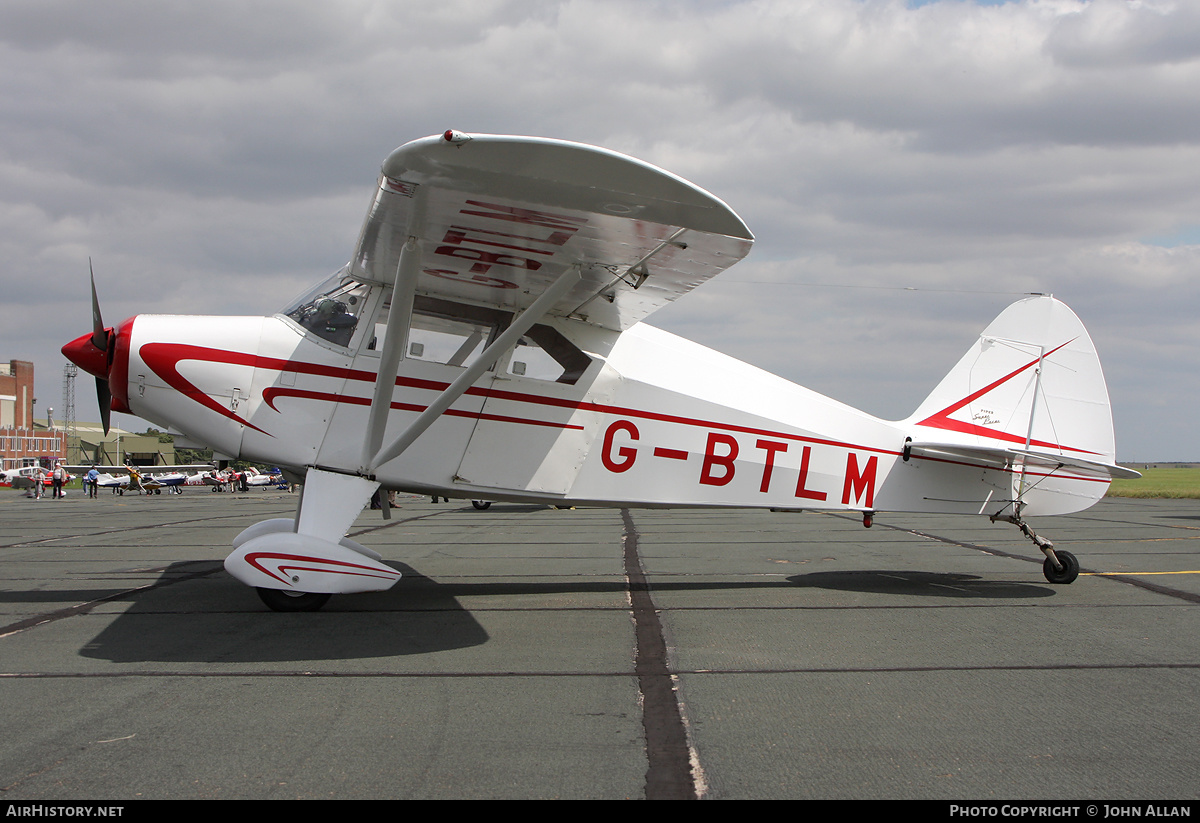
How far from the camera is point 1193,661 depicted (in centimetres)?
513

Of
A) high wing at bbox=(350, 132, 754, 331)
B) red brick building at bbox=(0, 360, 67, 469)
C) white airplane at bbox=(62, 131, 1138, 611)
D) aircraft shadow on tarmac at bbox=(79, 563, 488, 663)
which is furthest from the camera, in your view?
red brick building at bbox=(0, 360, 67, 469)

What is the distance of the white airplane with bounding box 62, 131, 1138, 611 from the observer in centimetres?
592

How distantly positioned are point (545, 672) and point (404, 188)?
310 cm

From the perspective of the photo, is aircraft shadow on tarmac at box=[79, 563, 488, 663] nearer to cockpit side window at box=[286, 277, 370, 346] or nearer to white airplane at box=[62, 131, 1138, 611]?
white airplane at box=[62, 131, 1138, 611]

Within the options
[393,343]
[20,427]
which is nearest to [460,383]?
[393,343]

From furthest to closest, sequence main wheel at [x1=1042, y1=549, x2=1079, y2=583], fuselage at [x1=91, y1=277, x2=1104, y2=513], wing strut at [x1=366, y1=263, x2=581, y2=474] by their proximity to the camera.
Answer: main wheel at [x1=1042, y1=549, x2=1079, y2=583]
fuselage at [x1=91, y1=277, x2=1104, y2=513]
wing strut at [x1=366, y1=263, x2=581, y2=474]

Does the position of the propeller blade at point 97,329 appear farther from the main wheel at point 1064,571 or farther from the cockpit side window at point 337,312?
the main wheel at point 1064,571

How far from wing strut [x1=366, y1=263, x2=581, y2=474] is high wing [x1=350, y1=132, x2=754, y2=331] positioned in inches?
15.6

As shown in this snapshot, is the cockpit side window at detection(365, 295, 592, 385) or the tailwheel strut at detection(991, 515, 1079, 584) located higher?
the cockpit side window at detection(365, 295, 592, 385)

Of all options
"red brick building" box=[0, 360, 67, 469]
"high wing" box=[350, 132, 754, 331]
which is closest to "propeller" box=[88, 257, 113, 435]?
"high wing" box=[350, 132, 754, 331]

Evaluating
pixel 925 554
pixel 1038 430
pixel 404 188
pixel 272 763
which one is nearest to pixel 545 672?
pixel 272 763

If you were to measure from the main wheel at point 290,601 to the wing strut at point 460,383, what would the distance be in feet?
3.66

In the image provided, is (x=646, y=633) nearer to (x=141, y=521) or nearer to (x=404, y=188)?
(x=404, y=188)

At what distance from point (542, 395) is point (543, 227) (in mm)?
1926
